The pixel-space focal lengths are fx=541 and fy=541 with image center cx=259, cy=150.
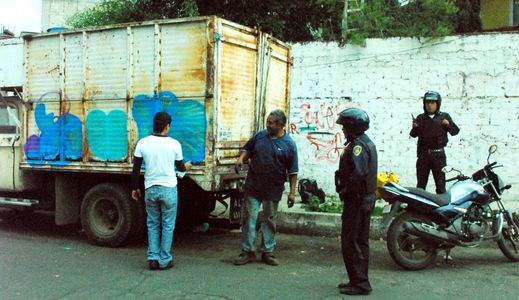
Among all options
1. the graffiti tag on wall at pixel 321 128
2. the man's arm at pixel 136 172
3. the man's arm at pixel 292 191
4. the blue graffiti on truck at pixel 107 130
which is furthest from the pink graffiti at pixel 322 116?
the man's arm at pixel 136 172

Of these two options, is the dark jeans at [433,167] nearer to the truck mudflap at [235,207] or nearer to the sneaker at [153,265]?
the truck mudflap at [235,207]

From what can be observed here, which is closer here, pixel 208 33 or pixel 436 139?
pixel 208 33

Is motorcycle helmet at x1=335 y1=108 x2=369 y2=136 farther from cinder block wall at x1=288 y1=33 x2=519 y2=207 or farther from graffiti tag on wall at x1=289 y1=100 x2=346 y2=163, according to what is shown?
graffiti tag on wall at x1=289 y1=100 x2=346 y2=163

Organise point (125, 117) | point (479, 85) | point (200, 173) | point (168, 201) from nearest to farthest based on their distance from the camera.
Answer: point (168, 201) < point (200, 173) < point (125, 117) < point (479, 85)

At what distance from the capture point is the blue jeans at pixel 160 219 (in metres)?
5.69

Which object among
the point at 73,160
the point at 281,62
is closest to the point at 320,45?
the point at 281,62

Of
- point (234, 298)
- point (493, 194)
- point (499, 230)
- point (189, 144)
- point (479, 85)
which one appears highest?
point (479, 85)

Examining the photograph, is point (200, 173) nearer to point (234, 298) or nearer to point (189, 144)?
point (189, 144)

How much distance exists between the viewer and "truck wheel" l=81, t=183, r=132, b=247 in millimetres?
6676

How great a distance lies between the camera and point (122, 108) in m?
6.63

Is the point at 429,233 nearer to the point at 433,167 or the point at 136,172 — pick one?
the point at 433,167

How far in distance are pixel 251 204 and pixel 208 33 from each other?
1.96m

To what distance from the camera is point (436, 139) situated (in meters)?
6.96

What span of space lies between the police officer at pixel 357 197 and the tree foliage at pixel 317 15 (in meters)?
5.04
